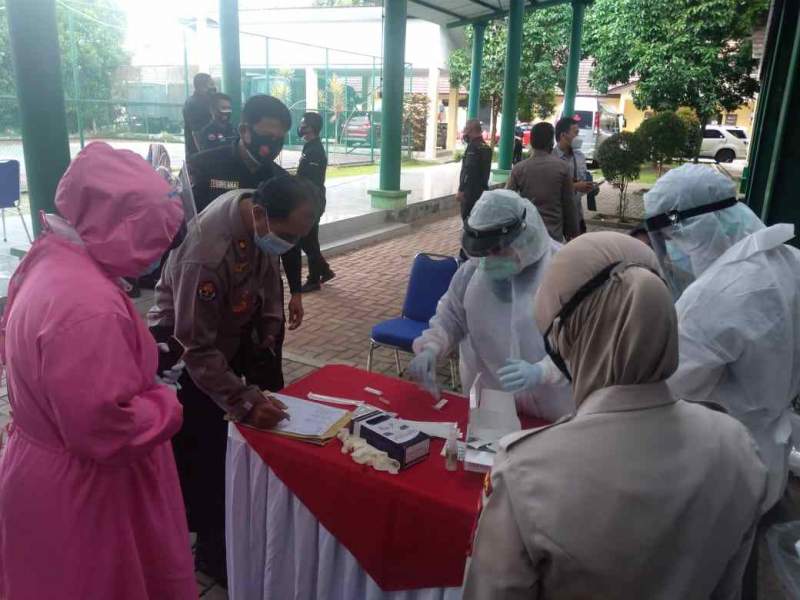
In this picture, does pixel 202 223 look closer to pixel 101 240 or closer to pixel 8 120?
pixel 101 240

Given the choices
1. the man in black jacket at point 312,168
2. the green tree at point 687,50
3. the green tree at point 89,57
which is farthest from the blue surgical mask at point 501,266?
the green tree at point 687,50

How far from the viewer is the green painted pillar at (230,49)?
6512mm

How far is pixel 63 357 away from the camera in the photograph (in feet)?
4.05

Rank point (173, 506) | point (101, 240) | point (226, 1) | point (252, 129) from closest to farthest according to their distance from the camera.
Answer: point (101, 240)
point (173, 506)
point (252, 129)
point (226, 1)

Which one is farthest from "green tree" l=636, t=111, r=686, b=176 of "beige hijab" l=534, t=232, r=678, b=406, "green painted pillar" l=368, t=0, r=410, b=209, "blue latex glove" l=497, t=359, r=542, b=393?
"beige hijab" l=534, t=232, r=678, b=406

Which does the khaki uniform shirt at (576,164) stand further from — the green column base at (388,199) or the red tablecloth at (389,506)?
the red tablecloth at (389,506)

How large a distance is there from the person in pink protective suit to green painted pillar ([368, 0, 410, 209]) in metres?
7.50

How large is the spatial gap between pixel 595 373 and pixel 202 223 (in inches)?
60.8

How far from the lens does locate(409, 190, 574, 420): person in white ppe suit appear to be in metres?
2.11

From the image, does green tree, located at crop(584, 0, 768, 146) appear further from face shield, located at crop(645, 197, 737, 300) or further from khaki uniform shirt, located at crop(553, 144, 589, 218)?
face shield, located at crop(645, 197, 737, 300)

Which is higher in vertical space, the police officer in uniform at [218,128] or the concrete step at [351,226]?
the police officer in uniform at [218,128]

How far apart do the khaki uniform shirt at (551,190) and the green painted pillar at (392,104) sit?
155 inches

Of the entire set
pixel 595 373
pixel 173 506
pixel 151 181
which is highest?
pixel 151 181

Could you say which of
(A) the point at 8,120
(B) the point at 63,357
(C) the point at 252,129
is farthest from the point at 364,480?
(A) the point at 8,120
